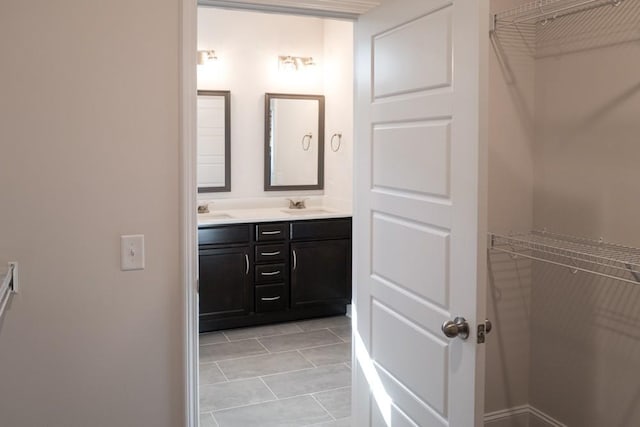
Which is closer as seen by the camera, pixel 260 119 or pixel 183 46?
pixel 183 46

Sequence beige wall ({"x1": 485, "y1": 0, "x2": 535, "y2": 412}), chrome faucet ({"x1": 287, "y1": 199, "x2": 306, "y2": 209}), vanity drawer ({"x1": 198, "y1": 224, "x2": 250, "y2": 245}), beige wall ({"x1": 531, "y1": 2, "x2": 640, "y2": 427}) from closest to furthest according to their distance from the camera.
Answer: beige wall ({"x1": 531, "y1": 2, "x2": 640, "y2": 427}) < beige wall ({"x1": 485, "y1": 0, "x2": 535, "y2": 412}) < vanity drawer ({"x1": 198, "y1": 224, "x2": 250, "y2": 245}) < chrome faucet ({"x1": 287, "y1": 199, "x2": 306, "y2": 209})

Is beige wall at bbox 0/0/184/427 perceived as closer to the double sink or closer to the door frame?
the door frame

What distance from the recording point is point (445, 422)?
6.37 feet

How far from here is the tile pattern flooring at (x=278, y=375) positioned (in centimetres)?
328

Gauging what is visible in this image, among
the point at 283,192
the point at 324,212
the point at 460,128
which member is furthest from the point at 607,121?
the point at 283,192

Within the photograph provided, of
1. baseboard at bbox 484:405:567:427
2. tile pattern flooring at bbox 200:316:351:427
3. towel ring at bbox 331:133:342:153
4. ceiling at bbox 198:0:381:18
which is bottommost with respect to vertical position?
tile pattern flooring at bbox 200:316:351:427

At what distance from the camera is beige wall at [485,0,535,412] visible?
2779 mm

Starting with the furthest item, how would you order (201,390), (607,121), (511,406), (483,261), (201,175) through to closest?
(201,175)
(201,390)
(511,406)
(607,121)
(483,261)

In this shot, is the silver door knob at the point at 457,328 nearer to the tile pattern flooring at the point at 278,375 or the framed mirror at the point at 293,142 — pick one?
the tile pattern flooring at the point at 278,375

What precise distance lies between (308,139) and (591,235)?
3334mm

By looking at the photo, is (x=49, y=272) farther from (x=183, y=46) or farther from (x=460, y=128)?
(x=460, y=128)

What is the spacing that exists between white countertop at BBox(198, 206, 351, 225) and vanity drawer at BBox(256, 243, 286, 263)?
229 mm

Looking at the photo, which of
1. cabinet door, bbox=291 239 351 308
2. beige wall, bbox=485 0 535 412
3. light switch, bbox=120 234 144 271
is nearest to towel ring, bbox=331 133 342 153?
cabinet door, bbox=291 239 351 308

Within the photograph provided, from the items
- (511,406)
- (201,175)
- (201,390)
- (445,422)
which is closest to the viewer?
(445,422)
